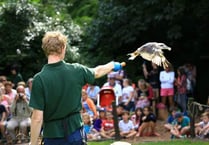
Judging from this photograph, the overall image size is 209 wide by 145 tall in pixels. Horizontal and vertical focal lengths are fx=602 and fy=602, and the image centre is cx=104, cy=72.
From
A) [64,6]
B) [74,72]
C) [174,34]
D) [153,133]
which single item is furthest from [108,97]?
[74,72]

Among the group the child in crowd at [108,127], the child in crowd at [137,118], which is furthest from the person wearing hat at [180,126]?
the child in crowd at [108,127]

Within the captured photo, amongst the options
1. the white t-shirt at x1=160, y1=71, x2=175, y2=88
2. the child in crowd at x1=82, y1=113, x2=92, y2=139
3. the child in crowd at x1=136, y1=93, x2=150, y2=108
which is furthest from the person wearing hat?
the white t-shirt at x1=160, y1=71, x2=175, y2=88

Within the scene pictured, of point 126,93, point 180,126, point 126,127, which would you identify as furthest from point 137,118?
point 126,93

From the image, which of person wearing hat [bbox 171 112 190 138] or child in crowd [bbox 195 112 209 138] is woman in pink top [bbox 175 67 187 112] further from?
child in crowd [bbox 195 112 209 138]

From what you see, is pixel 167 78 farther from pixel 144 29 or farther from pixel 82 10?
pixel 82 10

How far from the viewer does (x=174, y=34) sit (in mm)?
16609

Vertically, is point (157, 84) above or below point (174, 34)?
below

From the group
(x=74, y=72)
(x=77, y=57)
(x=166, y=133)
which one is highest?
(x=77, y=57)

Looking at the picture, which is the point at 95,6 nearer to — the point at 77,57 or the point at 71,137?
the point at 77,57

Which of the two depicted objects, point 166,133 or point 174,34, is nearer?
point 166,133

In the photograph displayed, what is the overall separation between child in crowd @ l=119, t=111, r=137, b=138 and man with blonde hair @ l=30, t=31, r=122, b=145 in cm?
744

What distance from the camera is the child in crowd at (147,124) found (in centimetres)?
1268

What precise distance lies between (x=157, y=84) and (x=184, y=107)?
3.29ft

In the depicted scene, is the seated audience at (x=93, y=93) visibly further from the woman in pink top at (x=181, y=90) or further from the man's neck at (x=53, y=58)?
the man's neck at (x=53, y=58)
